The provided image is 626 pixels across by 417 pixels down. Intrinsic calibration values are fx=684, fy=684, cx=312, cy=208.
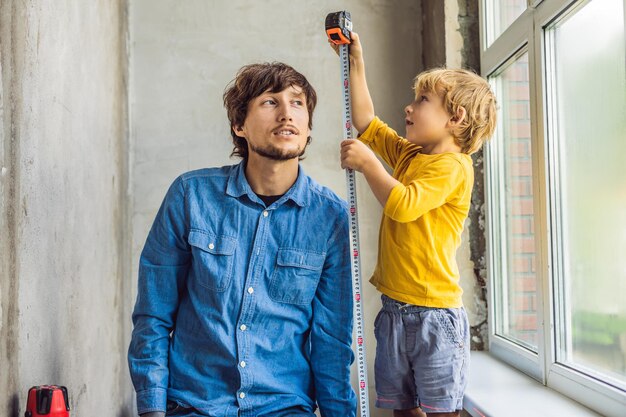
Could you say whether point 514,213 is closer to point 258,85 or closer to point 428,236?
point 428,236

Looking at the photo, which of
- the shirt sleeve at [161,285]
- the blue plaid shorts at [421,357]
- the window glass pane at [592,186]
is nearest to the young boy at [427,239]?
the blue plaid shorts at [421,357]

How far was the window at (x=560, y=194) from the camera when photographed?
6.47 feet

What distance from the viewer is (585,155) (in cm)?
216

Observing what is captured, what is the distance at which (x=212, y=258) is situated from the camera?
178 centimetres

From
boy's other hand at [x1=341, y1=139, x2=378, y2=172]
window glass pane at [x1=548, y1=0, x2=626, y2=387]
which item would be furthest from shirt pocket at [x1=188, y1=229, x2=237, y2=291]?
window glass pane at [x1=548, y1=0, x2=626, y2=387]

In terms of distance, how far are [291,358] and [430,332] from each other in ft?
1.26

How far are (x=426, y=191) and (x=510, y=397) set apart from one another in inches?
35.9

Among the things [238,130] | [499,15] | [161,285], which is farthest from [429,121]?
[499,15]

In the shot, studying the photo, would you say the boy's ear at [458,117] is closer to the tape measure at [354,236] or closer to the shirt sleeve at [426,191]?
the shirt sleeve at [426,191]

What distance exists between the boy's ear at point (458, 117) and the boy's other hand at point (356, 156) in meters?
0.28

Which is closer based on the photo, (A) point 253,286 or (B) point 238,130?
(A) point 253,286

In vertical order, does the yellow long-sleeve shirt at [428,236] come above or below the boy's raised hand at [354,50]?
below

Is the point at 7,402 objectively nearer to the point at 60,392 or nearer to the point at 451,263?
the point at 60,392

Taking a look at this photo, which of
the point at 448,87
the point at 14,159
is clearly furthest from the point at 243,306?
the point at 448,87
